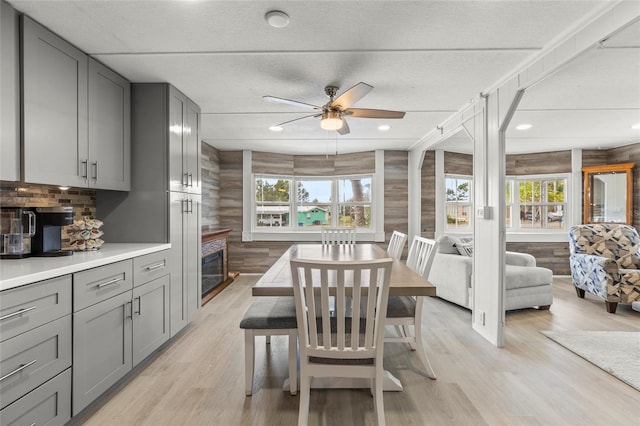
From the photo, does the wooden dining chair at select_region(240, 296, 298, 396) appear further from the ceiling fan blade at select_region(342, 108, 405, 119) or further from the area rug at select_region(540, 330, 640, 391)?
the area rug at select_region(540, 330, 640, 391)

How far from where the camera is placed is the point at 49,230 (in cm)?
208

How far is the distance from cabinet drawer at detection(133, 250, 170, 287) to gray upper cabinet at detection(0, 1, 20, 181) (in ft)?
2.90

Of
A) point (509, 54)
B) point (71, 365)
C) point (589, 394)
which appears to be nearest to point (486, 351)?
point (589, 394)

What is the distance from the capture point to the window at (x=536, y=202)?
595cm

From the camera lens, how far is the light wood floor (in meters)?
1.91

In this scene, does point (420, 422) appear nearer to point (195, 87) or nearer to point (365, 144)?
point (195, 87)

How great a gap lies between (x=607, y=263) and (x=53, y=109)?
17.8 ft

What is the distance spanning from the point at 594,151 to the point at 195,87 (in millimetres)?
6544

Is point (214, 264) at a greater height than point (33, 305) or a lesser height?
lesser

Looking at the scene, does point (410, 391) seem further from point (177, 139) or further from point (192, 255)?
point (177, 139)

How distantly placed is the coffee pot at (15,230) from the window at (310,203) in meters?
4.08

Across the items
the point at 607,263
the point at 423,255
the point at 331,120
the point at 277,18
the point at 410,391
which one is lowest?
the point at 410,391

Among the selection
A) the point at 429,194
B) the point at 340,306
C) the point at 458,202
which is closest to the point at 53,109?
the point at 340,306

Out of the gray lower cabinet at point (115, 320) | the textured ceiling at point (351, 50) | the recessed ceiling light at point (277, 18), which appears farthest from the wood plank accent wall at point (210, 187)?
the recessed ceiling light at point (277, 18)
